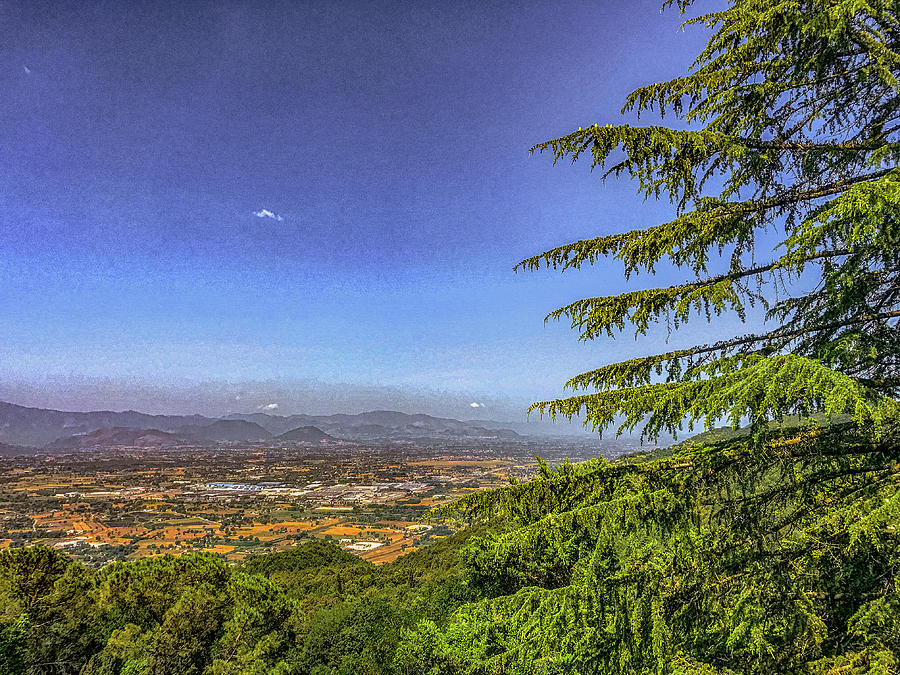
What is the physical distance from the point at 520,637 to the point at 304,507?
2956 inches

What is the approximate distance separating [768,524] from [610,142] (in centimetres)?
317

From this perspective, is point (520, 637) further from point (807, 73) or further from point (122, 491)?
point (122, 491)

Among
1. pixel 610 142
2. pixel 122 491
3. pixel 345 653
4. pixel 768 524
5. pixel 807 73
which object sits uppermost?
pixel 807 73

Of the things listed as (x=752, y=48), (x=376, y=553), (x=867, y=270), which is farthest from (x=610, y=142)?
(x=376, y=553)

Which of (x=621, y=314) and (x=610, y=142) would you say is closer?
(x=610, y=142)

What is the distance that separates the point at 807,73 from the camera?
3666 millimetres

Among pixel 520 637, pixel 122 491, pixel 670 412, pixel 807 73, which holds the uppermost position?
pixel 807 73

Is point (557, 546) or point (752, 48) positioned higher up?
point (752, 48)

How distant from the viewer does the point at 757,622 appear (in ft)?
8.40

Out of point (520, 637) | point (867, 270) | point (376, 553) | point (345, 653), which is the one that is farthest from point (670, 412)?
point (376, 553)

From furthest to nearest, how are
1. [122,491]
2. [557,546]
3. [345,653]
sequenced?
1. [122,491]
2. [345,653]
3. [557,546]

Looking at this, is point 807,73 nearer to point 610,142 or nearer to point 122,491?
point 610,142

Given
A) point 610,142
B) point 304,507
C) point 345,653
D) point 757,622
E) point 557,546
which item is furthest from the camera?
point 304,507

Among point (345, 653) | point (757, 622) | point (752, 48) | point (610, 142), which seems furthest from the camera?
point (345, 653)
